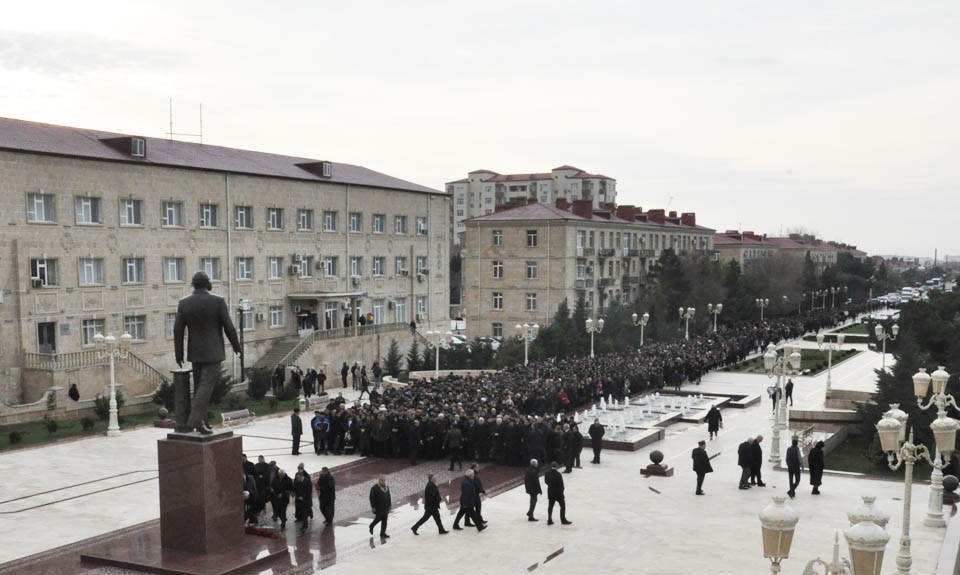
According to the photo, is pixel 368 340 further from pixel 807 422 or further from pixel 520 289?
pixel 807 422

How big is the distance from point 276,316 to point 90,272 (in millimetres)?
10436

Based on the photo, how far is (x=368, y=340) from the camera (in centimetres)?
4447

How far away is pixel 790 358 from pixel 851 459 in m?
3.09

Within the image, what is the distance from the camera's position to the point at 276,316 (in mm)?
42656

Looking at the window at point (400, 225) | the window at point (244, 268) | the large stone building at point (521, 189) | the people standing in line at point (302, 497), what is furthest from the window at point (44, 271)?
the large stone building at point (521, 189)

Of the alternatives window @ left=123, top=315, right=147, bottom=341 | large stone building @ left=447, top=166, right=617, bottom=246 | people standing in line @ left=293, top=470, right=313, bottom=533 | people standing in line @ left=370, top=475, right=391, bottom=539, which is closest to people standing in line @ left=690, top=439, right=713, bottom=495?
people standing in line @ left=370, top=475, right=391, bottom=539

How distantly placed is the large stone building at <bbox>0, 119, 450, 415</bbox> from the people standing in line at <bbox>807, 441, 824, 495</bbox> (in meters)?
24.2

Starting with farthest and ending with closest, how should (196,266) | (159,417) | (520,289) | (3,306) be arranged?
1. (520,289)
2. (196,266)
3. (3,306)
4. (159,417)

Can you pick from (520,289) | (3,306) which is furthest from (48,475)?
(520,289)

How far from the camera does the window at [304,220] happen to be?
4378cm

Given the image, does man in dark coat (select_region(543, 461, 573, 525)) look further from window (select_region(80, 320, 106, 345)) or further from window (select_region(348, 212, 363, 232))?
window (select_region(348, 212, 363, 232))

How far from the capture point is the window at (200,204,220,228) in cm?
3856

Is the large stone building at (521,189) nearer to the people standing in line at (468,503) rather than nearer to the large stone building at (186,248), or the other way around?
the large stone building at (186,248)

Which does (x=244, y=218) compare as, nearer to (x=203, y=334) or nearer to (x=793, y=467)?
(x=203, y=334)
